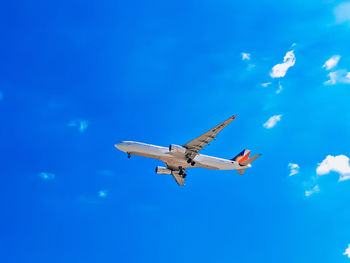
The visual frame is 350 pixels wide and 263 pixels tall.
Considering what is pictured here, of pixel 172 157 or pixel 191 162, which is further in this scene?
pixel 191 162

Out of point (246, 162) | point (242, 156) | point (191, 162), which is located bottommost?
point (246, 162)

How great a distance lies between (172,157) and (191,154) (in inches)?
135

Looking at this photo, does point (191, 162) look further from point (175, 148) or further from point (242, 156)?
point (242, 156)

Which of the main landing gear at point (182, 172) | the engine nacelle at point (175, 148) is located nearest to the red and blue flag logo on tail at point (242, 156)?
the main landing gear at point (182, 172)

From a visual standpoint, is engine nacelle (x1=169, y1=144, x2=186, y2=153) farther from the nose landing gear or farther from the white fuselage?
the nose landing gear

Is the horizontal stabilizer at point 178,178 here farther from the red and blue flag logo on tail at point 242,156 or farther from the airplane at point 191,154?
the red and blue flag logo on tail at point 242,156

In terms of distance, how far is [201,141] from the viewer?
7375cm

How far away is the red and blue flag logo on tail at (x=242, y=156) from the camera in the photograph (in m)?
81.5

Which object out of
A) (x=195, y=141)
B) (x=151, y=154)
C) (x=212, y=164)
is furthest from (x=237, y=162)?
(x=151, y=154)

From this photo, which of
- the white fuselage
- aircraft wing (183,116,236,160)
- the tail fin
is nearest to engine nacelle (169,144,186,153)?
the white fuselage

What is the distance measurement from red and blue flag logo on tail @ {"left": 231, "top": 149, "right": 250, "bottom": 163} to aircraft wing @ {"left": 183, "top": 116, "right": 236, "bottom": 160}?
9993 millimetres

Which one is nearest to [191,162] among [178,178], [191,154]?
[191,154]

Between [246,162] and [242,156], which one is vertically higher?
[242,156]

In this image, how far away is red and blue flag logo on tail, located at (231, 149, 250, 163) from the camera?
8150 cm
